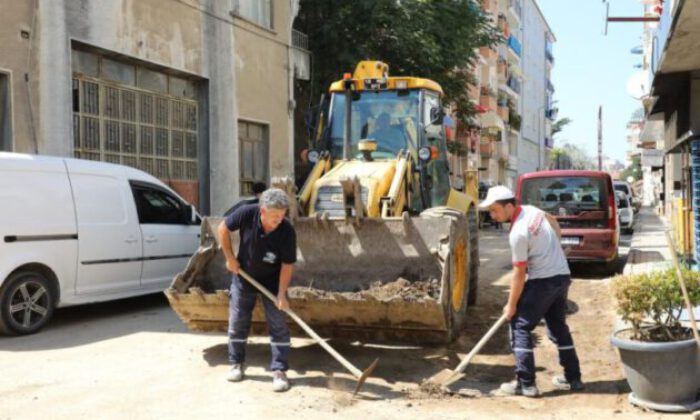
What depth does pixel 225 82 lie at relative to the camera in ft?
54.0

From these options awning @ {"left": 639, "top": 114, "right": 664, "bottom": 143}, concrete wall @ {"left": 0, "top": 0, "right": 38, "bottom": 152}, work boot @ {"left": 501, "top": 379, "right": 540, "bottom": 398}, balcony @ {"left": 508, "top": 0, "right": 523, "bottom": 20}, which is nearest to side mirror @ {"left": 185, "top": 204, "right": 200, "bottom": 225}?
concrete wall @ {"left": 0, "top": 0, "right": 38, "bottom": 152}

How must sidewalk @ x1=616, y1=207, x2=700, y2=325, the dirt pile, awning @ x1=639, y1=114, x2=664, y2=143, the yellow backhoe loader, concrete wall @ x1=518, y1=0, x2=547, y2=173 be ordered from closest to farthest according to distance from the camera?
the dirt pile, the yellow backhoe loader, sidewalk @ x1=616, y1=207, x2=700, y2=325, awning @ x1=639, y1=114, x2=664, y2=143, concrete wall @ x1=518, y1=0, x2=547, y2=173

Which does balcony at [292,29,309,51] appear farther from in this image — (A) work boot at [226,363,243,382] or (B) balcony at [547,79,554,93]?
(B) balcony at [547,79,554,93]

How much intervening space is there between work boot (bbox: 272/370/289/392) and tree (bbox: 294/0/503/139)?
14.4m

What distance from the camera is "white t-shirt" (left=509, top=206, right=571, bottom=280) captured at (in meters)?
5.73

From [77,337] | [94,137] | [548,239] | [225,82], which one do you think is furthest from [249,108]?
[548,239]

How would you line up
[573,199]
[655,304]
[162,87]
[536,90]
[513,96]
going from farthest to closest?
[536,90] < [513,96] < [162,87] < [573,199] < [655,304]

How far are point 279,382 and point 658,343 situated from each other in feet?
9.35

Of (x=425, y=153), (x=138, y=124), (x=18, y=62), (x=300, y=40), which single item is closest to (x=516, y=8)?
(x=300, y=40)

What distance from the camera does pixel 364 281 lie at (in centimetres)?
727

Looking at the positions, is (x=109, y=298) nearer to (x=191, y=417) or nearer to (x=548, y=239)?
(x=191, y=417)

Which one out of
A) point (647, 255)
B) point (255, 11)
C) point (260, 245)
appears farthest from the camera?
point (255, 11)

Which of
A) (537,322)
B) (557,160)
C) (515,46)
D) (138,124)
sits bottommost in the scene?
(537,322)

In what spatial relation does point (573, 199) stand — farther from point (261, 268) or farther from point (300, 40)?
point (300, 40)
